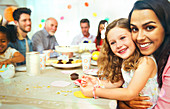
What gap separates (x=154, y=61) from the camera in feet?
1.49

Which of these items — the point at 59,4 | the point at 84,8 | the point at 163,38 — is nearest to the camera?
the point at 163,38

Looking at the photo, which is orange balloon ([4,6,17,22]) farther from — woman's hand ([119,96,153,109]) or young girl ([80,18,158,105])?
woman's hand ([119,96,153,109])

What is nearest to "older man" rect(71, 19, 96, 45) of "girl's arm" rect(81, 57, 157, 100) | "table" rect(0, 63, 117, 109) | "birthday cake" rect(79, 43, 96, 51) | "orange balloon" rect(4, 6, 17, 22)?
"birthday cake" rect(79, 43, 96, 51)

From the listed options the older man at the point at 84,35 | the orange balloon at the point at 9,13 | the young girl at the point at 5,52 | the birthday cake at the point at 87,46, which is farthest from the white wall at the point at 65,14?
the young girl at the point at 5,52

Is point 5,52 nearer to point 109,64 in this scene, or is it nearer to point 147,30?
point 109,64

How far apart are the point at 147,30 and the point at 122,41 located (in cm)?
11

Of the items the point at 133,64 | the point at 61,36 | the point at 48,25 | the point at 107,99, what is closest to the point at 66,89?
the point at 107,99

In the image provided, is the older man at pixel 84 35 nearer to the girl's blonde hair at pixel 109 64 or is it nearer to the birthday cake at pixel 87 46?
the birthday cake at pixel 87 46

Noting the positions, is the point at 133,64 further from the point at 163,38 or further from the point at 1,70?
the point at 1,70

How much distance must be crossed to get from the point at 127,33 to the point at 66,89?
326mm

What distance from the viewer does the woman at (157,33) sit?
0.40 m

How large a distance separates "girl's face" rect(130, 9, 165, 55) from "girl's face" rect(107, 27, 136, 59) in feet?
0.17

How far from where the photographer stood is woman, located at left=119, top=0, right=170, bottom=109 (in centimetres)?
40

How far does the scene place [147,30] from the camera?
16.3 inches
